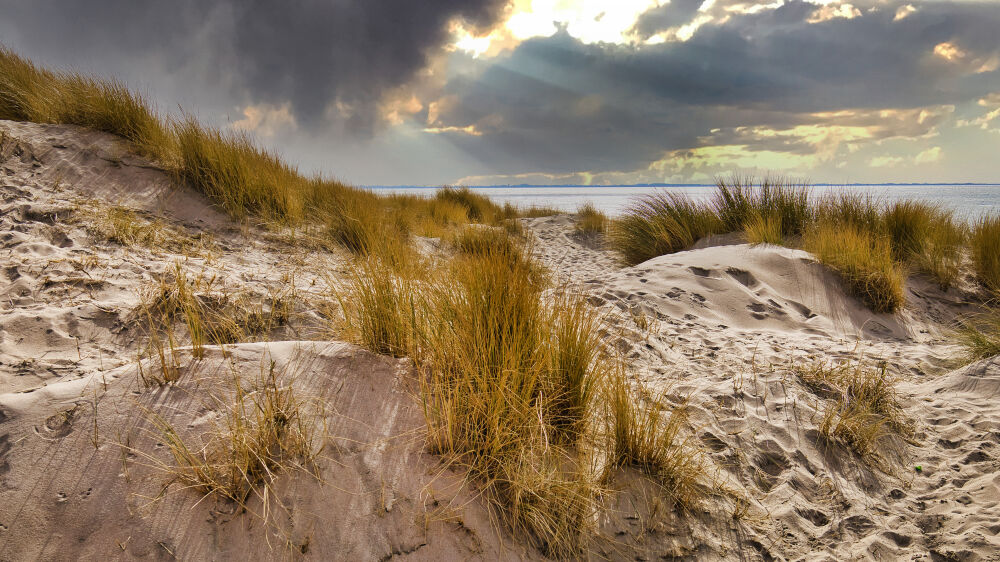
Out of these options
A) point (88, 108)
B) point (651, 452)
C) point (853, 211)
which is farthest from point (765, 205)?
point (88, 108)

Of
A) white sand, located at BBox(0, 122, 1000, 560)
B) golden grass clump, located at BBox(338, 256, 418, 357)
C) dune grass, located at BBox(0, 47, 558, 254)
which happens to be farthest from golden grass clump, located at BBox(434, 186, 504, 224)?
golden grass clump, located at BBox(338, 256, 418, 357)

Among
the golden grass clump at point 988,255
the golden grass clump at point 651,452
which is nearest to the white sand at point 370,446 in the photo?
the golden grass clump at point 651,452

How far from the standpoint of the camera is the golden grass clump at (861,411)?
232 centimetres

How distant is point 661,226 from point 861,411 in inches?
203

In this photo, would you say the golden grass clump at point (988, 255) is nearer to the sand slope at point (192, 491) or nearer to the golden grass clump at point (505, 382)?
the golden grass clump at point (505, 382)

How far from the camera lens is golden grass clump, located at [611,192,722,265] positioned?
7195mm

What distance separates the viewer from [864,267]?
491cm

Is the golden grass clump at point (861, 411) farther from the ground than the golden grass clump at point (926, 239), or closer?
closer

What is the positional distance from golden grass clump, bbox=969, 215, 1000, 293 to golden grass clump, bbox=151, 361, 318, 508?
716 cm

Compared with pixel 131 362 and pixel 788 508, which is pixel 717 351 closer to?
pixel 788 508

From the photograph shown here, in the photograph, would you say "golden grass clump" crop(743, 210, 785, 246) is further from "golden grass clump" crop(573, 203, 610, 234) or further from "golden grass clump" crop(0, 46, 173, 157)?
"golden grass clump" crop(0, 46, 173, 157)

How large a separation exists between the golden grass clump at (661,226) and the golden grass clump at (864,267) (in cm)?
189

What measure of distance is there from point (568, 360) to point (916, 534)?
158cm

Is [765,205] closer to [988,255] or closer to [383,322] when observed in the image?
[988,255]
